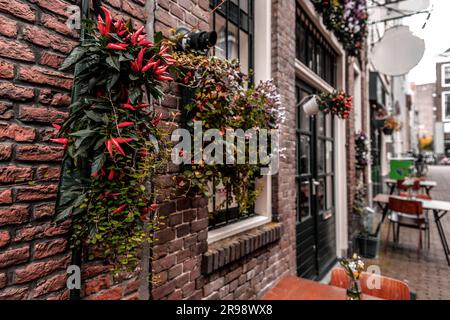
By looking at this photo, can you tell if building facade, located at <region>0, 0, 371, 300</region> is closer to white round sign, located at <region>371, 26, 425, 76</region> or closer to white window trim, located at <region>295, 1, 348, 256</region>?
white window trim, located at <region>295, 1, 348, 256</region>

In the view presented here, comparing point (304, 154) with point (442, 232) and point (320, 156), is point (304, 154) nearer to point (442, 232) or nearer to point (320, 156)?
point (320, 156)

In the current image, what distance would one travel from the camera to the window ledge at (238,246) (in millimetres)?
1795

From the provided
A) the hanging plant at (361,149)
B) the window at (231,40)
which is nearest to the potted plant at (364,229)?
the hanging plant at (361,149)

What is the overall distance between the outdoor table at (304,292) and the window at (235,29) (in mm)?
1787

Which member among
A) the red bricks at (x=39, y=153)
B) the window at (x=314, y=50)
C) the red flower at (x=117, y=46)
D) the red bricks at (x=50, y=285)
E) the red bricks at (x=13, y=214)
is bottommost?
the red bricks at (x=50, y=285)

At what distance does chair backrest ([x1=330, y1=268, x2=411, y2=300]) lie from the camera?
1644 millimetres

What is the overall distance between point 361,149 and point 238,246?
4453 mm

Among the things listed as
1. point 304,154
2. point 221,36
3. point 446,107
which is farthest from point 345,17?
point 446,107

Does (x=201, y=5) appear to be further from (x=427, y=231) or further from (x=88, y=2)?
(x=427, y=231)

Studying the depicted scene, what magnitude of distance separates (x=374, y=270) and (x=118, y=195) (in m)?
1.65

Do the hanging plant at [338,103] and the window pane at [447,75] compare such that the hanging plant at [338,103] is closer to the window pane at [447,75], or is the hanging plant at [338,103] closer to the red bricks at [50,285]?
the window pane at [447,75]

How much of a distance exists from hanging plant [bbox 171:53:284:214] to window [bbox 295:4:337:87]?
2.17 meters

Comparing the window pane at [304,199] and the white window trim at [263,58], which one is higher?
the white window trim at [263,58]
